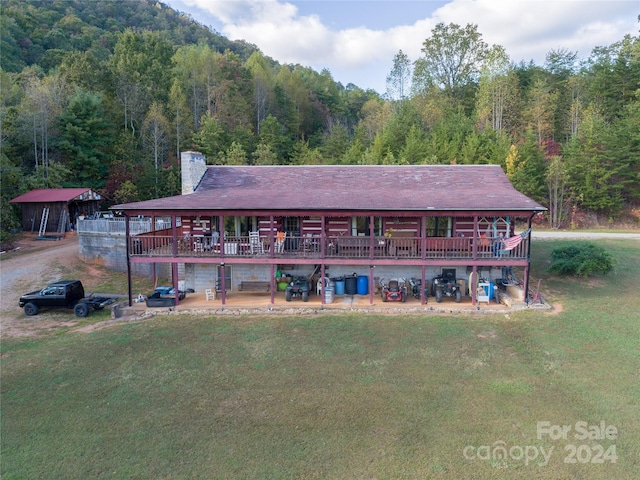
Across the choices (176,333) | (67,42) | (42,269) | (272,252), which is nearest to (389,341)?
(272,252)

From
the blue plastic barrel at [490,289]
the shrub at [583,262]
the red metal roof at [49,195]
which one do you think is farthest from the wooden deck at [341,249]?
the red metal roof at [49,195]

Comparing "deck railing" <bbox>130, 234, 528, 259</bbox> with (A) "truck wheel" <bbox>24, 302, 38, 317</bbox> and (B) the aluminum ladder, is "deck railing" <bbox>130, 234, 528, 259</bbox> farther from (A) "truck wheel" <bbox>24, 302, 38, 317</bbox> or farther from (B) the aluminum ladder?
(B) the aluminum ladder

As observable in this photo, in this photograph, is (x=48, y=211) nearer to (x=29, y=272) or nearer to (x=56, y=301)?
(x=29, y=272)

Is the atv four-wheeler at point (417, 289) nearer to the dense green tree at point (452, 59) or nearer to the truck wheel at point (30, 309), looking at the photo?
the truck wheel at point (30, 309)

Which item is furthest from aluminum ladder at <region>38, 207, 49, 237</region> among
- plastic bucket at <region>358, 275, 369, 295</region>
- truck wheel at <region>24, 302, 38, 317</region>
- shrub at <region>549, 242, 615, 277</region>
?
shrub at <region>549, 242, 615, 277</region>

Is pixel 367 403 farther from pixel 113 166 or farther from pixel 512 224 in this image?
pixel 113 166
